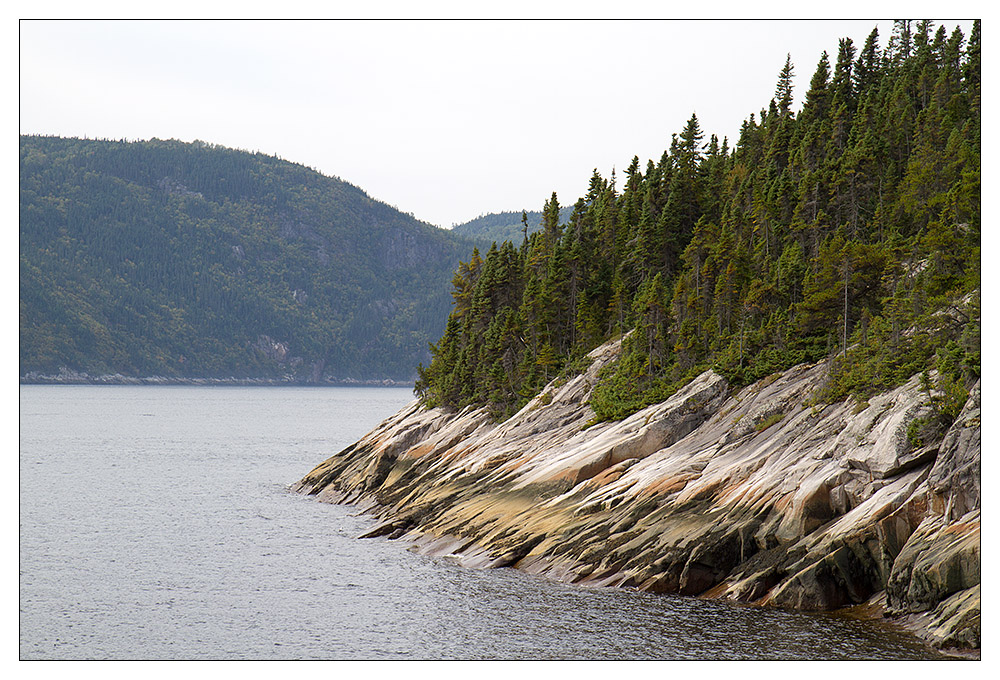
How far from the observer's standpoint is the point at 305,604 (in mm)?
36062

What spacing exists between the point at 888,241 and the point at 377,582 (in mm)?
34171

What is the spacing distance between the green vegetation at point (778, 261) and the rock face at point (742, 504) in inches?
93.3

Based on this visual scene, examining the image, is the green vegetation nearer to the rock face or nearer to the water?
the rock face

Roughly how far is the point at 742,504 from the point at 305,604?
18.0 m

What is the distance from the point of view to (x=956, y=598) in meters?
27.6

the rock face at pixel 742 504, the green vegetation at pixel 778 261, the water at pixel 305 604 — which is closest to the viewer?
the water at pixel 305 604

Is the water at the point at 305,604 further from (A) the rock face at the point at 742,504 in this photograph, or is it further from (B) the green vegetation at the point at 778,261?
(B) the green vegetation at the point at 778,261

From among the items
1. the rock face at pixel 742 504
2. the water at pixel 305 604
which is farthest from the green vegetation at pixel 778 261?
the water at pixel 305 604

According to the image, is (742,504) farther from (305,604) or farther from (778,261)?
(778,261)

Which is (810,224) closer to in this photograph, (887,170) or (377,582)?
(887,170)

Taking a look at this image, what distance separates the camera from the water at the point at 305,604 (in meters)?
29.3

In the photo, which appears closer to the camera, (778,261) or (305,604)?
(305,604)

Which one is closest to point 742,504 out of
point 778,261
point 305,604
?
point 305,604

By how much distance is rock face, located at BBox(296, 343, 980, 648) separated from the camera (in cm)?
2991
